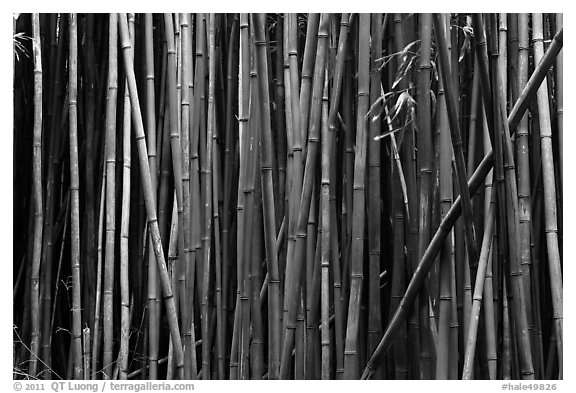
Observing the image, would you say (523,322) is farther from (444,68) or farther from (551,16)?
(551,16)

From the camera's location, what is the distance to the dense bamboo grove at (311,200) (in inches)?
40.8

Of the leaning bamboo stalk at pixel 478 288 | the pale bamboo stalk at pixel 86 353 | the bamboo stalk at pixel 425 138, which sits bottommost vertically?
the pale bamboo stalk at pixel 86 353

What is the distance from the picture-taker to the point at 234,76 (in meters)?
1.42

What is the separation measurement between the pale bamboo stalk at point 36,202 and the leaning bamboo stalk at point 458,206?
0.77 meters

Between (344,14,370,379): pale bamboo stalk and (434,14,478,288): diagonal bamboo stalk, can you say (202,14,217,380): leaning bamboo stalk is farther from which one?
(434,14,478,288): diagonal bamboo stalk

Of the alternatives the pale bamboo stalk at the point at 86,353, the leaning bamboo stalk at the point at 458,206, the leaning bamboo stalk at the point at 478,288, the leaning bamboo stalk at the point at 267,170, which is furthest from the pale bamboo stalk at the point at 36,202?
the leaning bamboo stalk at the point at 478,288

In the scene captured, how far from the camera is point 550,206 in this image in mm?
1150

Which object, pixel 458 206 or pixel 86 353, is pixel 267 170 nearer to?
pixel 458 206

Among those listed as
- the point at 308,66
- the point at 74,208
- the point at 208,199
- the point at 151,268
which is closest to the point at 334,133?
the point at 308,66

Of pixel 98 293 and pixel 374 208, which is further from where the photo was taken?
pixel 98 293

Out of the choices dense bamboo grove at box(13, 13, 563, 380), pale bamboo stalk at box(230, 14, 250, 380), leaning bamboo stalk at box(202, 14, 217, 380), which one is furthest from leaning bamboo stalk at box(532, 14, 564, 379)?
leaning bamboo stalk at box(202, 14, 217, 380)

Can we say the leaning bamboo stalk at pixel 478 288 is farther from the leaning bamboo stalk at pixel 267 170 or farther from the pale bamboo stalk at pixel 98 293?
the pale bamboo stalk at pixel 98 293

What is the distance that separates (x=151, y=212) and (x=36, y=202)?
35 centimetres
